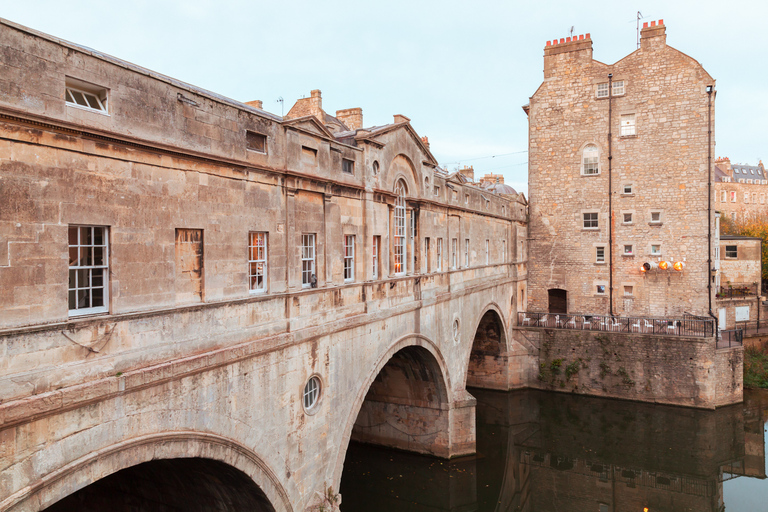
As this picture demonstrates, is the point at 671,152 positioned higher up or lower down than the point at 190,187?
higher up

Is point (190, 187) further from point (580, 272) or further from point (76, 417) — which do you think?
point (580, 272)

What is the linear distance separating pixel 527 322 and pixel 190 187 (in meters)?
24.4

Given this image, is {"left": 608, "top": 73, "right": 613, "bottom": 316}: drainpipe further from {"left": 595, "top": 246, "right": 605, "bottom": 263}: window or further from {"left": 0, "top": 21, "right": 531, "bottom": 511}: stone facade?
{"left": 0, "top": 21, "right": 531, "bottom": 511}: stone facade

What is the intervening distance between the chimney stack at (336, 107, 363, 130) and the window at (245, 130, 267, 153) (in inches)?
527

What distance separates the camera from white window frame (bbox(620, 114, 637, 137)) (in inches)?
1095

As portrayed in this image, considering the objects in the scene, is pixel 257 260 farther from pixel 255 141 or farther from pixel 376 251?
pixel 376 251

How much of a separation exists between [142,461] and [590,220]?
1071 inches

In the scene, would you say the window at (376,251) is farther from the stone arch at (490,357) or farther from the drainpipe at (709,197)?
the drainpipe at (709,197)

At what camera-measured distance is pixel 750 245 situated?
35094 mm

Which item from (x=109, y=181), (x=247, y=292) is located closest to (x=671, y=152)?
(x=247, y=292)

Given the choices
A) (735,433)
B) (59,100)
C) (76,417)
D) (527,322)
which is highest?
(59,100)

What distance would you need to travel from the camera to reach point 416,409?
19719 mm

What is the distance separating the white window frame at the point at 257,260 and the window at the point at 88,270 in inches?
109

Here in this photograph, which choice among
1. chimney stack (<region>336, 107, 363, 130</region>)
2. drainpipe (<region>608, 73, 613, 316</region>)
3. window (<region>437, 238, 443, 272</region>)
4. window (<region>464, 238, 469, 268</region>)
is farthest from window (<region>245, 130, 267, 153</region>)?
drainpipe (<region>608, 73, 613, 316</region>)
